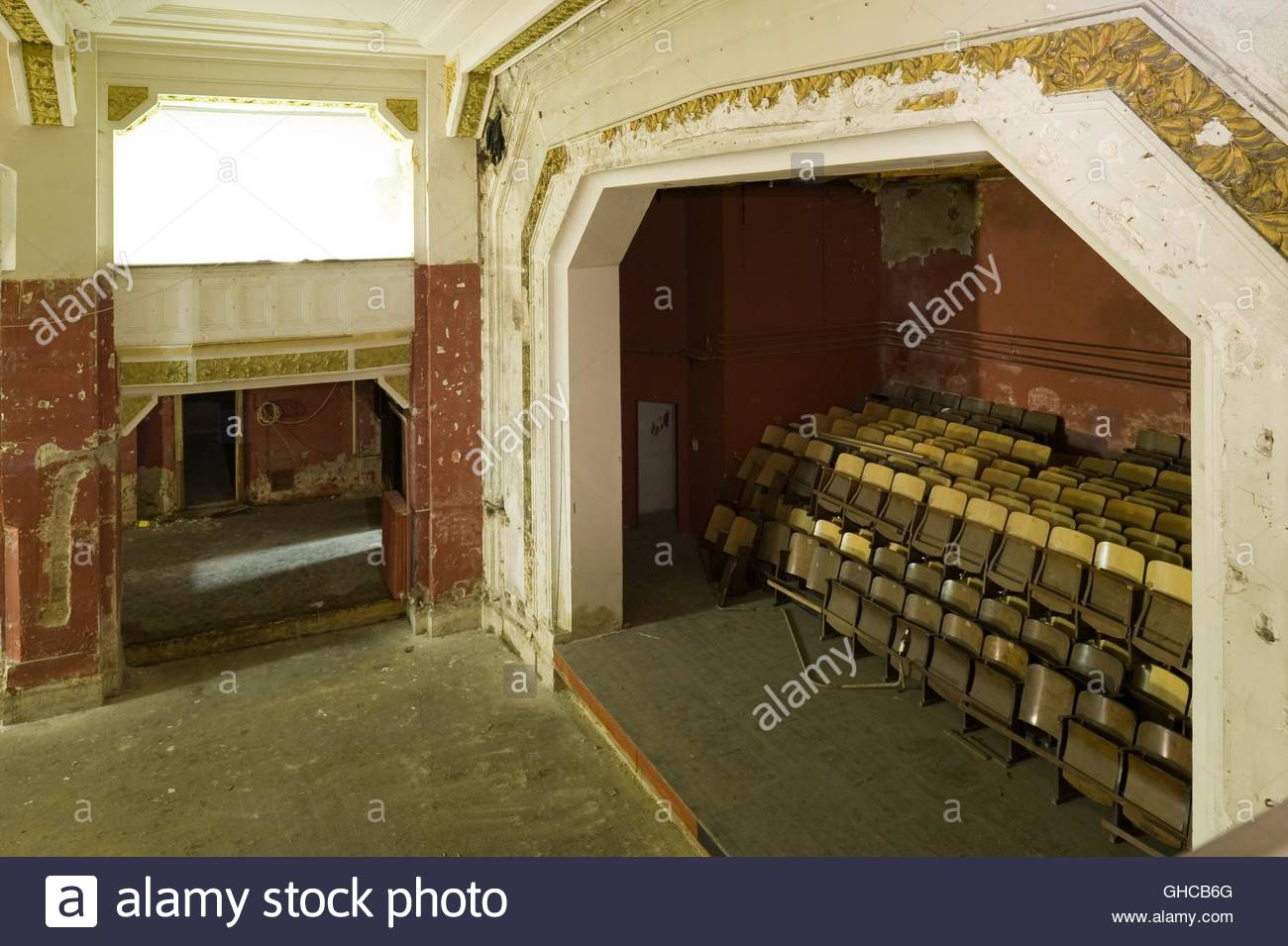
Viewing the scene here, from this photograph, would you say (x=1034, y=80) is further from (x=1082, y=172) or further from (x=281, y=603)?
(x=281, y=603)

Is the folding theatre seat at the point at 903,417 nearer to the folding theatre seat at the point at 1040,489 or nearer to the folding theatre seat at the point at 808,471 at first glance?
the folding theatre seat at the point at 808,471

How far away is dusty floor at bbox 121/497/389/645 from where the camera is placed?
8766mm

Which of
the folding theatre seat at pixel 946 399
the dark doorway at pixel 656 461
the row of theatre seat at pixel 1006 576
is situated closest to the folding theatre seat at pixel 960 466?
the row of theatre seat at pixel 1006 576

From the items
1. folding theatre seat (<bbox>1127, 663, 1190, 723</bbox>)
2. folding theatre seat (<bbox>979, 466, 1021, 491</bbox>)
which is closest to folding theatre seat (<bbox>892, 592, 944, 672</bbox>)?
folding theatre seat (<bbox>1127, 663, 1190, 723</bbox>)

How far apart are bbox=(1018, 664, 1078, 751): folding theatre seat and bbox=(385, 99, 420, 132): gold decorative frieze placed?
5.83m

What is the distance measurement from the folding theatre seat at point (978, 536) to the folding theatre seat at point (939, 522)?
0.09 meters

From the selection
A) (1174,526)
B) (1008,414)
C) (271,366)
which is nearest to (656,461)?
(1008,414)

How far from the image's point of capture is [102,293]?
6938 millimetres

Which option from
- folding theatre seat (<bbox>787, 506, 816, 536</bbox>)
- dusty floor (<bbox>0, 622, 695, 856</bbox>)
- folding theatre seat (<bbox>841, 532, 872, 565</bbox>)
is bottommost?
dusty floor (<bbox>0, 622, 695, 856</bbox>)

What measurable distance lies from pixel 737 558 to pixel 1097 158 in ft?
17.2

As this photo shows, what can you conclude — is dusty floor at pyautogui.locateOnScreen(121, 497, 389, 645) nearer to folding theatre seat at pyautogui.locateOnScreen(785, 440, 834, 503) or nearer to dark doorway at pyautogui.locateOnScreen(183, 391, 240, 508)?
dark doorway at pyautogui.locateOnScreen(183, 391, 240, 508)

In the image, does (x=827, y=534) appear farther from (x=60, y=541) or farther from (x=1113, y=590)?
(x=60, y=541)

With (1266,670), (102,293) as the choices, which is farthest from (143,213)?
(1266,670)

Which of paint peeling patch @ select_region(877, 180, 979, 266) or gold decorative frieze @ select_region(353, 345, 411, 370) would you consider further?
paint peeling patch @ select_region(877, 180, 979, 266)
